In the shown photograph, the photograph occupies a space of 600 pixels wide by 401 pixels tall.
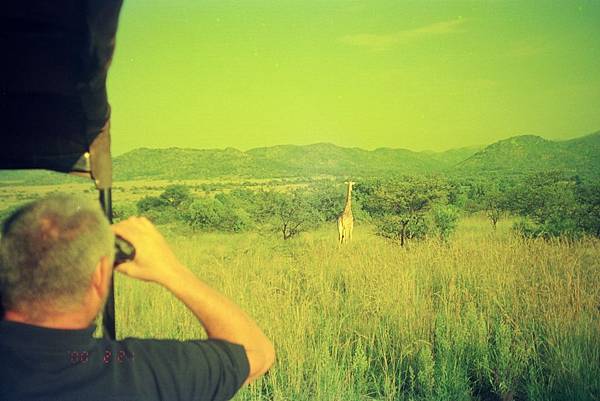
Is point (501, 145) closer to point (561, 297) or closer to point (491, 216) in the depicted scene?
point (491, 216)

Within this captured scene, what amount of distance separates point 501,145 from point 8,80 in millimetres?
46346

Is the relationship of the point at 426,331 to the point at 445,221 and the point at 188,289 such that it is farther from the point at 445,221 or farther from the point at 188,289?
the point at 445,221

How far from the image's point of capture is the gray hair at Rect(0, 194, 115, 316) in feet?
3.99

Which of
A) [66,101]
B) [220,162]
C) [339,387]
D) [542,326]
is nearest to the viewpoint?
[66,101]

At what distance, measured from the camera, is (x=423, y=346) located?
521cm

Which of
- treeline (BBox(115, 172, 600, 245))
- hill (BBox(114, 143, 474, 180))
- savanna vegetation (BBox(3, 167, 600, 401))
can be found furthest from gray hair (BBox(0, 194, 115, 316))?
hill (BBox(114, 143, 474, 180))

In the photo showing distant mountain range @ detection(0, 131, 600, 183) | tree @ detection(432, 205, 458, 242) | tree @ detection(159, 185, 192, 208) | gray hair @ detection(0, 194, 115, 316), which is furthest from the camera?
distant mountain range @ detection(0, 131, 600, 183)

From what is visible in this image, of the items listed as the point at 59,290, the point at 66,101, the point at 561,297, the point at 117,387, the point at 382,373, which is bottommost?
the point at 382,373

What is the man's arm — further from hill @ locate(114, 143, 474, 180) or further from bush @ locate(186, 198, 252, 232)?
hill @ locate(114, 143, 474, 180)

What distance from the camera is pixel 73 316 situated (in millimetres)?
1247

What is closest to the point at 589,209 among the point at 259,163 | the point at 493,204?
the point at 493,204

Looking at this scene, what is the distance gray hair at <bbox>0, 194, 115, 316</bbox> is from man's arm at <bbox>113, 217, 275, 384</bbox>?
3.9 inches

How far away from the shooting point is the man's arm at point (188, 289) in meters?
1.33

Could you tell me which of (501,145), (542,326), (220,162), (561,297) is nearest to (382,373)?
(542,326)
